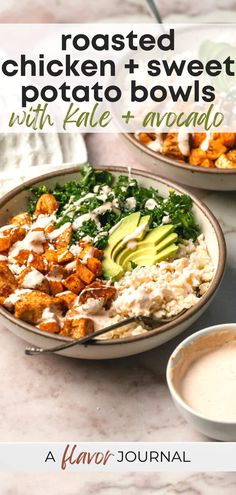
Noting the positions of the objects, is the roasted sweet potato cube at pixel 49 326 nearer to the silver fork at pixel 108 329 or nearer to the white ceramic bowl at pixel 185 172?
the silver fork at pixel 108 329

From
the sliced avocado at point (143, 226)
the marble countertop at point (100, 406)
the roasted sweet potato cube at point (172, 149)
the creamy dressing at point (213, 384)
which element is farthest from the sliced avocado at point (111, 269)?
the roasted sweet potato cube at point (172, 149)

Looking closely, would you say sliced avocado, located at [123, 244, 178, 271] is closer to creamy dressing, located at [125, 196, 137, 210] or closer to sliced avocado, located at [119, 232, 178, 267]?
sliced avocado, located at [119, 232, 178, 267]

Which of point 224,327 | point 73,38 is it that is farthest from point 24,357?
point 73,38

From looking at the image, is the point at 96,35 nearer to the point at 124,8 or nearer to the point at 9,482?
the point at 124,8

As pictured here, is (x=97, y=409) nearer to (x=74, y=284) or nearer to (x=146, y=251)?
(x=74, y=284)

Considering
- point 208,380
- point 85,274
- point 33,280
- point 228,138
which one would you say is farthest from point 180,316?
point 228,138

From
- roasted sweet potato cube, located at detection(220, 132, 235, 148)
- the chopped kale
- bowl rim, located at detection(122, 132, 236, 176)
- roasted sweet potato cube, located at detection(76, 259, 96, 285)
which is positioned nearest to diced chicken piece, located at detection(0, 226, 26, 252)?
the chopped kale
